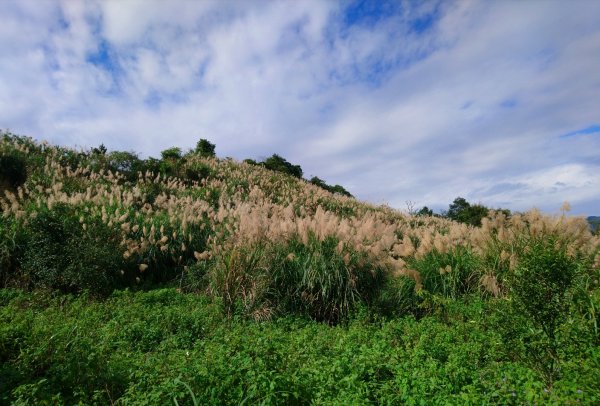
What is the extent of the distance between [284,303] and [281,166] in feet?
62.8

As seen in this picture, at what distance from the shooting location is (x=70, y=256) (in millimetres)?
7328

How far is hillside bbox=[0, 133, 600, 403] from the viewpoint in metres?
3.28

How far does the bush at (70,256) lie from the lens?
23.5ft

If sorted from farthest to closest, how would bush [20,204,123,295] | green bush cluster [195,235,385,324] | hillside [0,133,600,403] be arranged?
bush [20,204,123,295] → green bush cluster [195,235,385,324] → hillside [0,133,600,403]

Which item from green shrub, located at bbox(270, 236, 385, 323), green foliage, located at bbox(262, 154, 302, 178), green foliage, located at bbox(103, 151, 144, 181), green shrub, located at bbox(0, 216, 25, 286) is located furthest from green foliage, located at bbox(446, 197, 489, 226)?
green shrub, located at bbox(0, 216, 25, 286)

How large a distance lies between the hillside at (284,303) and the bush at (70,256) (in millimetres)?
30

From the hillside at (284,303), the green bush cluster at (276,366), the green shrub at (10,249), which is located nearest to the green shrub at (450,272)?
the hillside at (284,303)

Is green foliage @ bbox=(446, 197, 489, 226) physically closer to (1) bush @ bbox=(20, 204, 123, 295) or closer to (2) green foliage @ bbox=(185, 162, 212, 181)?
(2) green foliage @ bbox=(185, 162, 212, 181)

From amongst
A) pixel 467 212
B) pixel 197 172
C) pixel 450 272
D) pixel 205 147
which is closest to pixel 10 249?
pixel 450 272

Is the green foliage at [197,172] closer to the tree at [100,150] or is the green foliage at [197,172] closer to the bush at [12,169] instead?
the tree at [100,150]

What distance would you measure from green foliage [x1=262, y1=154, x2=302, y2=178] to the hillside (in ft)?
43.1

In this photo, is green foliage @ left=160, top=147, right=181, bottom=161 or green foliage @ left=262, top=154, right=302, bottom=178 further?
green foliage @ left=262, top=154, right=302, bottom=178

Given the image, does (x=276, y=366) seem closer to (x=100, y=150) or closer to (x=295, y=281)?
(x=295, y=281)

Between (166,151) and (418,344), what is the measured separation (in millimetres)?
16522
